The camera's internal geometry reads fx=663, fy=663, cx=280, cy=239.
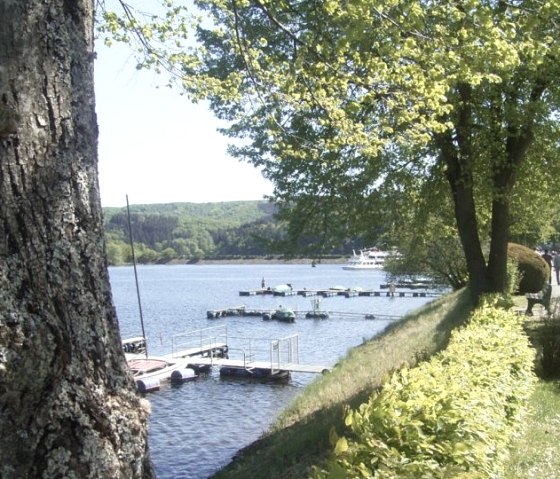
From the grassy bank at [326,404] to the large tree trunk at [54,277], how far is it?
437cm

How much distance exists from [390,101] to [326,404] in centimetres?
807

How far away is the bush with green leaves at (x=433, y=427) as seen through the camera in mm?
3834

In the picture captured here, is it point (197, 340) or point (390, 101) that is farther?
point (197, 340)

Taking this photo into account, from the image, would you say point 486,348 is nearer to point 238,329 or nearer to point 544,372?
point 544,372

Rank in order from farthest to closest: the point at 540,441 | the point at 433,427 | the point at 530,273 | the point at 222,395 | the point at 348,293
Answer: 1. the point at 348,293
2. the point at 530,273
3. the point at 222,395
4. the point at 540,441
5. the point at 433,427

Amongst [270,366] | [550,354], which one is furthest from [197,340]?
[550,354]

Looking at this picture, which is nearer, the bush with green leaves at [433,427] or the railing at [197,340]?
the bush with green leaves at [433,427]

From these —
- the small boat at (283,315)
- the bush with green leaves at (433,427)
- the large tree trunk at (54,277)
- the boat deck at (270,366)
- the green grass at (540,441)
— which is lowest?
the small boat at (283,315)

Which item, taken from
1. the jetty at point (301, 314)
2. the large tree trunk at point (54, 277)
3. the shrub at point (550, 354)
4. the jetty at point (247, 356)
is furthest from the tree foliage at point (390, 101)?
the jetty at point (301, 314)

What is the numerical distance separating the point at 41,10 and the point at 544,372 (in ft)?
36.7

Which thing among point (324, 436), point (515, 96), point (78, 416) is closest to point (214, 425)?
point (324, 436)

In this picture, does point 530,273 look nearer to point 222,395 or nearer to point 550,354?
point 222,395

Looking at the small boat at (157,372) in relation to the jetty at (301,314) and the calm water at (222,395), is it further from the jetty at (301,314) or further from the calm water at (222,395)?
the jetty at (301,314)

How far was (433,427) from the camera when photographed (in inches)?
177
